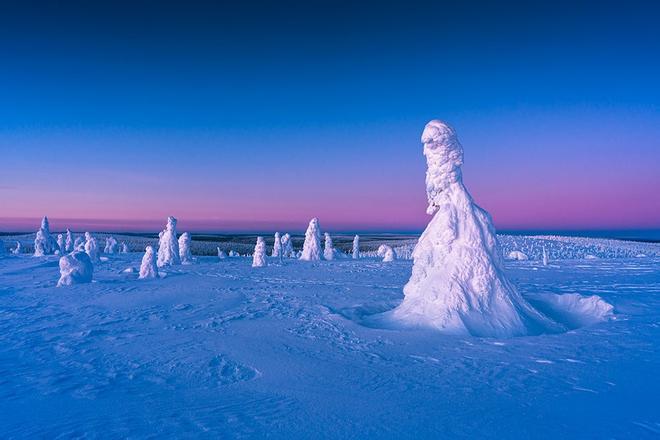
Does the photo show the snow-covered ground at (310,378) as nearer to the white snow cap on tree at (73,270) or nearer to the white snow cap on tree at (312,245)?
the white snow cap on tree at (73,270)

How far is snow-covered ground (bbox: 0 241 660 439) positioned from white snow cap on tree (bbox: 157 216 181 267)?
2702cm

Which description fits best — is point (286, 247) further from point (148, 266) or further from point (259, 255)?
point (148, 266)

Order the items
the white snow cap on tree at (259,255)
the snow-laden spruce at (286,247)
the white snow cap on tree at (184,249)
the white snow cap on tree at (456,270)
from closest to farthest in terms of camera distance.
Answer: the white snow cap on tree at (456,270), the white snow cap on tree at (259,255), the white snow cap on tree at (184,249), the snow-laden spruce at (286,247)

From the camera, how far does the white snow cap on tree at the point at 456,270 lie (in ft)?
36.5

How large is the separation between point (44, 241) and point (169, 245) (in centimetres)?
2543

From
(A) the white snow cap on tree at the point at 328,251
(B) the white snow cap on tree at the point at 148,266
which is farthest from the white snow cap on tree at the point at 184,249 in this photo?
(A) the white snow cap on tree at the point at 328,251

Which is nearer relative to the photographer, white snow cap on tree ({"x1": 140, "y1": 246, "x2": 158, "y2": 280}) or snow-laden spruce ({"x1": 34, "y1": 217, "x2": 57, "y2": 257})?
white snow cap on tree ({"x1": 140, "y1": 246, "x2": 158, "y2": 280})

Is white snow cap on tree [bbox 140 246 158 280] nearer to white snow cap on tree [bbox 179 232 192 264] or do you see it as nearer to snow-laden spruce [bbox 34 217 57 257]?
white snow cap on tree [bbox 179 232 192 264]

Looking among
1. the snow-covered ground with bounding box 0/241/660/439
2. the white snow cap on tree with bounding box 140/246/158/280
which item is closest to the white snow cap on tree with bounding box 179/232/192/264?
the white snow cap on tree with bounding box 140/246/158/280

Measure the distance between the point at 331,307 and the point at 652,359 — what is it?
9.57m

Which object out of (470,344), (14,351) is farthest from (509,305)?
(14,351)

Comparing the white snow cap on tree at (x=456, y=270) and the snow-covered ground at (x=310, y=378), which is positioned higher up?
the white snow cap on tree at (x=456, y=270)

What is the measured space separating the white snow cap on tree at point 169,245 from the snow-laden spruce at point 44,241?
22.7 meters

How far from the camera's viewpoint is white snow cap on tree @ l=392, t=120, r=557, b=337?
11117 millimetres
